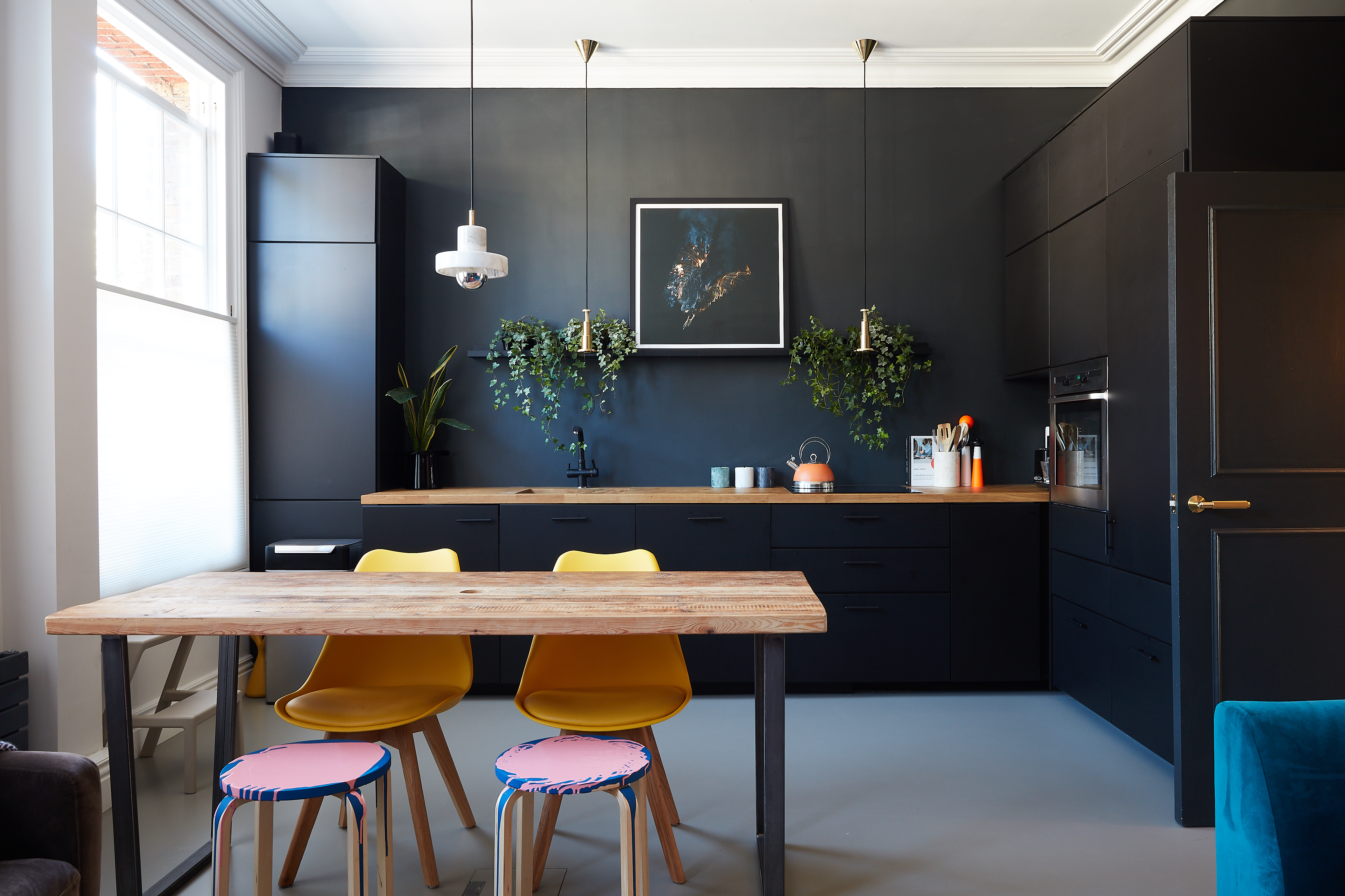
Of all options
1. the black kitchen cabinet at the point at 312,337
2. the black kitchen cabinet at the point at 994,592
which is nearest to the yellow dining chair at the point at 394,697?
the black kitchen cabinet at the point at 312,337

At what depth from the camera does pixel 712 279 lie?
4.02m

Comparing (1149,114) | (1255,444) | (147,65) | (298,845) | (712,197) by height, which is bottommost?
(298,845)

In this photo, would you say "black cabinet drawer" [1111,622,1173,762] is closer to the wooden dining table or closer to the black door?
the black door

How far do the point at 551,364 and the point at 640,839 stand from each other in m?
2.72

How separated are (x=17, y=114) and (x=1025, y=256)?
4.10 metres

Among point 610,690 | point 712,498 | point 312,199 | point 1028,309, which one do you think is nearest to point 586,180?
point 312,199

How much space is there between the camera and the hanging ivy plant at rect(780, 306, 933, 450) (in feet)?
13.0

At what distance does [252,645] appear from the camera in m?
3.80

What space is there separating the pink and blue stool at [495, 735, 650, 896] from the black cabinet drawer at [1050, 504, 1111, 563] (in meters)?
2.26

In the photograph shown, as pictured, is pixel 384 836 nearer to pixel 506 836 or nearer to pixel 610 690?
pixel 506 836

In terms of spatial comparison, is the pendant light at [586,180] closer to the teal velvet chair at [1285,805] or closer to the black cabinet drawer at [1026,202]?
the black cabinet drawer at [1026,202]

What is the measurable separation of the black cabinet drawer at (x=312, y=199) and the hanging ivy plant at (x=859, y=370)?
224cm

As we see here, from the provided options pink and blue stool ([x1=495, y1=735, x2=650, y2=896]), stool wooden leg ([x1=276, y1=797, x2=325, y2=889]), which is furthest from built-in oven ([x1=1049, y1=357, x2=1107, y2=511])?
stool wooden leg ([x1=276, y1=797, x2=325, y2=889])

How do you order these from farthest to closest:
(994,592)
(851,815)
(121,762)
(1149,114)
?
(994,592)
(1149,114)
(851,815)
(121,762)
